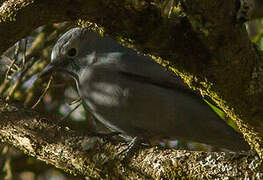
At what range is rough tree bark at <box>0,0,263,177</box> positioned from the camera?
128cm

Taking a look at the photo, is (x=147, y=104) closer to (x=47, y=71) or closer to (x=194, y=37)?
(x=47, y=71)

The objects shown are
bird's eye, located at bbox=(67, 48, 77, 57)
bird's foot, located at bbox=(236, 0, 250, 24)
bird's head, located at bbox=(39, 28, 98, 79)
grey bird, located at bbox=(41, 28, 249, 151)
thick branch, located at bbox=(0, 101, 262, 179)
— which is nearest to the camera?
bird's foot, located at bbox=(236, 0, 250, 24)

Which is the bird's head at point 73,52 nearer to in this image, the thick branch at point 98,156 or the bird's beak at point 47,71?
the bird's beak at point 47,71

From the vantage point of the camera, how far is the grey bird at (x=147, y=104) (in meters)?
3.09

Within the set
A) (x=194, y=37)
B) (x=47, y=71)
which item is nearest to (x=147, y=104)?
(x=47, y=71)

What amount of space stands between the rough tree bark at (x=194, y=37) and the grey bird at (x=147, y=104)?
158 cm

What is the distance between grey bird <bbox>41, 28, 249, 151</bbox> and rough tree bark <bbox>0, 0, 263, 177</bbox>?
5.17ft

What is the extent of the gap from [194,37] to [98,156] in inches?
44.1

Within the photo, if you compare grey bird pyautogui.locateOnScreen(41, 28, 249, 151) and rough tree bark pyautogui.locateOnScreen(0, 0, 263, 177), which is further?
grey bird pyautogui.locateOnScreen(41, 28, 249, 151)

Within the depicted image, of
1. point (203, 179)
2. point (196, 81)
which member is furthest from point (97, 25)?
point (203, 179)

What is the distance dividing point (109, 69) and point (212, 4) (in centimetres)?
201

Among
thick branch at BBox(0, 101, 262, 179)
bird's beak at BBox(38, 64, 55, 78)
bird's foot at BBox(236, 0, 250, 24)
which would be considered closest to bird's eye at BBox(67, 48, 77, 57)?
bird's beak at BBox(38, 64, 55, 78)

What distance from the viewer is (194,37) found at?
1.32 metres

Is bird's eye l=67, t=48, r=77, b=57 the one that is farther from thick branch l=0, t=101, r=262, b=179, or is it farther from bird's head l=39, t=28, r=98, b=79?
thick branch l=0, t=101, r=262, b=179
